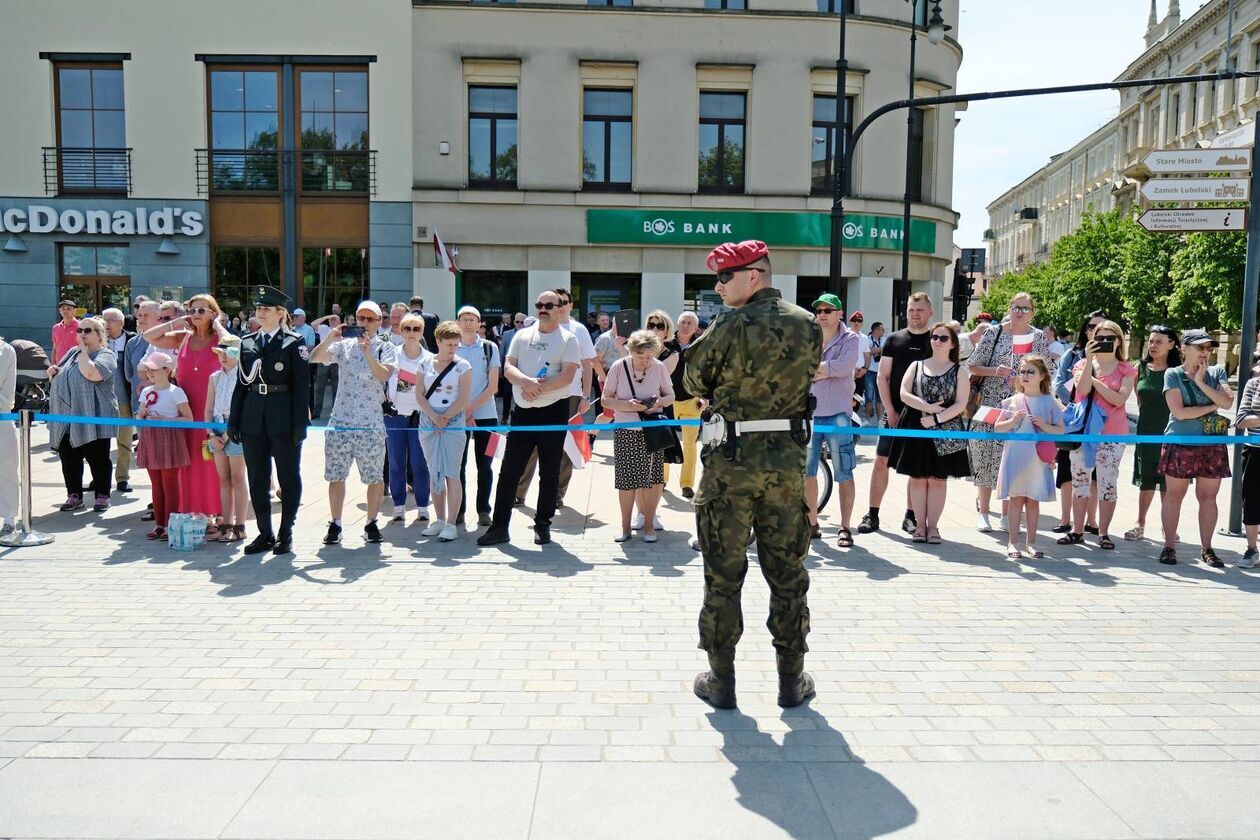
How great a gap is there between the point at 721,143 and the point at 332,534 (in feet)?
63.5

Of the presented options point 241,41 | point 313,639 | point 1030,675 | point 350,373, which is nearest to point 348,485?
point 350,373

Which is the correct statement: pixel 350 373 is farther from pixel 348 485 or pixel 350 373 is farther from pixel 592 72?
pixel 592 72

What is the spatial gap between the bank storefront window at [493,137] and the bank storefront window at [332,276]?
11.9ft

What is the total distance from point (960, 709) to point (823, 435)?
4.01 m

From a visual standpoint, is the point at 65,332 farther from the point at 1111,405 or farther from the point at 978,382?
the point at 1111,405

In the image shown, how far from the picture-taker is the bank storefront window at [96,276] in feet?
81.4

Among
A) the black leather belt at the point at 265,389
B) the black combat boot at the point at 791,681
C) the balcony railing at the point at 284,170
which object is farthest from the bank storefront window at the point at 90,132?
the black combat boot at the point at 791,681

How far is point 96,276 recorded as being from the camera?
2486 cm

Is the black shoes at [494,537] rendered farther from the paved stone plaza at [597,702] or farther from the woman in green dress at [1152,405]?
the woman in green dress at [1152,405]

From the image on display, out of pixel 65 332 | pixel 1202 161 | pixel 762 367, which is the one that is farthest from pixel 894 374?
pixel 65 332

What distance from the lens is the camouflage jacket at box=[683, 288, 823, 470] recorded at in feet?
14.9

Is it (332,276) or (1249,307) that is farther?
(332,276)

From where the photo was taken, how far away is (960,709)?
15.4 feet

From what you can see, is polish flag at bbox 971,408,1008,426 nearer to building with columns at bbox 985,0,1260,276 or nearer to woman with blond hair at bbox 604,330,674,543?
woman with blond hair at bbox 604,330,674,543
